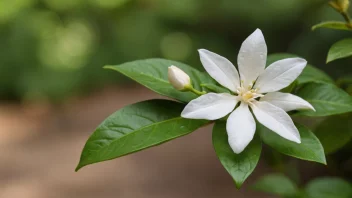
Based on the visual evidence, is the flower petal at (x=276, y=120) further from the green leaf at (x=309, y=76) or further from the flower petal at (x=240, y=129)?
the green leaf at (x=309, y=76)

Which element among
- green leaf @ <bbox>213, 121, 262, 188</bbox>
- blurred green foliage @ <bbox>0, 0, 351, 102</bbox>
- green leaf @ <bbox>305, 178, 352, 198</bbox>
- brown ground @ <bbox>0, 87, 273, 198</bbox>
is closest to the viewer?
green leaf @ <bbox>213, 121, 262, 188</bbox>

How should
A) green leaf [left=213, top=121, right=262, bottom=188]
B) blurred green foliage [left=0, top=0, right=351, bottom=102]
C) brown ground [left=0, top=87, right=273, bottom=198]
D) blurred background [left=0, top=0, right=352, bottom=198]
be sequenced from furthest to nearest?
1. blurred green foliage [left=0, top=0, right=351, bottom=102]
2. blurred background [left=0, top=0, right=352, bottom=198]
3. brown ground [left=0, top=87, right=273, bottom=198]
4. green leaf [left=213, top=121, right=262, bottom=188]

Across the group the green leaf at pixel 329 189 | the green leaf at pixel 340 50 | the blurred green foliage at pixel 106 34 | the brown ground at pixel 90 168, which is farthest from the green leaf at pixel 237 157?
the blurred green foliage at pixel 106 34

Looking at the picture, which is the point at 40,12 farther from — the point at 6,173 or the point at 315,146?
the point at 315,146

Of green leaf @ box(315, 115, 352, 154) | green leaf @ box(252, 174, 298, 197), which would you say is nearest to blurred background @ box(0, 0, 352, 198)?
green leaf @ box(252, 174, 298, 197)

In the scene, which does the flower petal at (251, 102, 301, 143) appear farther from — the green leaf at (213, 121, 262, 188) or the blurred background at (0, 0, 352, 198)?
the blurred background at (0, 0, 352, 198)

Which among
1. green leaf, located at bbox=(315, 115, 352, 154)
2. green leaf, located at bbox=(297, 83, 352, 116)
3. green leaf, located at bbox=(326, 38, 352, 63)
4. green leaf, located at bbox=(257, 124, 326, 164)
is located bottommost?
green leaf, located at bbox=(315, 115, 352, 154)

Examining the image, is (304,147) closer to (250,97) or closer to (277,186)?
(250,97)
